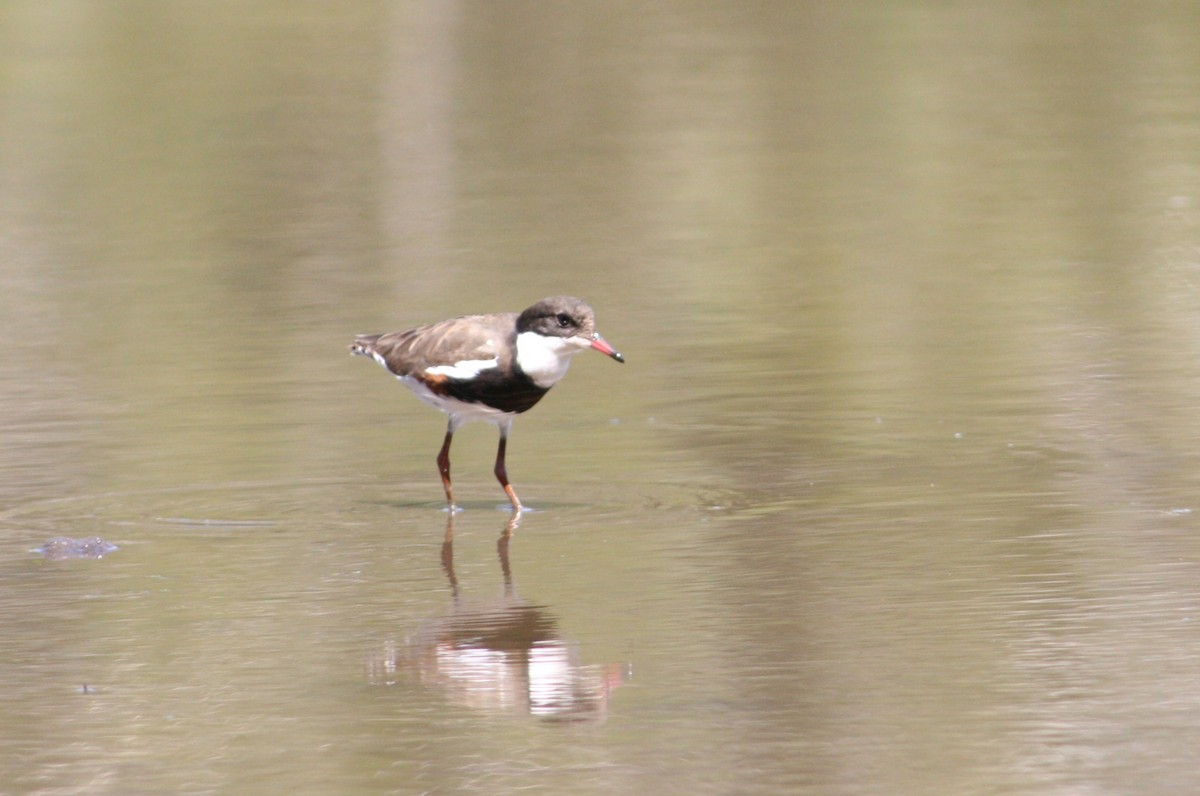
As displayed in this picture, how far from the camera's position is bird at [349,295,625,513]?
34.2 ft

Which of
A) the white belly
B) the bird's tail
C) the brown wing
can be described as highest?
the brown wing

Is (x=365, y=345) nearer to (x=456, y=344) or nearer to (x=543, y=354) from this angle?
(x=456, y=344)

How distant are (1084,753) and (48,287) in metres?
12.6

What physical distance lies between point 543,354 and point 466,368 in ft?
1.40

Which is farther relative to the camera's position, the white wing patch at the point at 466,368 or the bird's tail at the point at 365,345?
the bird's tail at the point at 365,345

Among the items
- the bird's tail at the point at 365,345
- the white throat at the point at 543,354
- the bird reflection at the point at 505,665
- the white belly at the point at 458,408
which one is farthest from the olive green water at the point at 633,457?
the white throat at the point at 543,354

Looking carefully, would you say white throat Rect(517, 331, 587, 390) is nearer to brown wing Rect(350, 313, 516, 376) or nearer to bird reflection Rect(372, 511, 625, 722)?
brown wing Rect(350, 313, 516, 376)

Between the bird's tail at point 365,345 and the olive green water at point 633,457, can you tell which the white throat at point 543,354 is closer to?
the olive green water at point 633,457

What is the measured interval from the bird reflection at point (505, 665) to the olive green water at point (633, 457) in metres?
0.03

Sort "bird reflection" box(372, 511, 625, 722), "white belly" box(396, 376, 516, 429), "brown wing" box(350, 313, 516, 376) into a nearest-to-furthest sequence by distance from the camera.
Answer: "bird reflection" box(372, 511, 625, 722)
"brown wing" box(350, 313, 516, 376)
"white belly" box(396, 376, 516, 429)

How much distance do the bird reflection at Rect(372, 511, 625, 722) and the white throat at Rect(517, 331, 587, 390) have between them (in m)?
1.85

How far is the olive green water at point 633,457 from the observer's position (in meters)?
7.03

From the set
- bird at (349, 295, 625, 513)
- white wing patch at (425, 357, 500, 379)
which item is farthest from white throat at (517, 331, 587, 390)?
white wing patch at (425, 357, 500, 379)

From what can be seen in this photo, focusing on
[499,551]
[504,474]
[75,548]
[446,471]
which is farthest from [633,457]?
[75,548]
